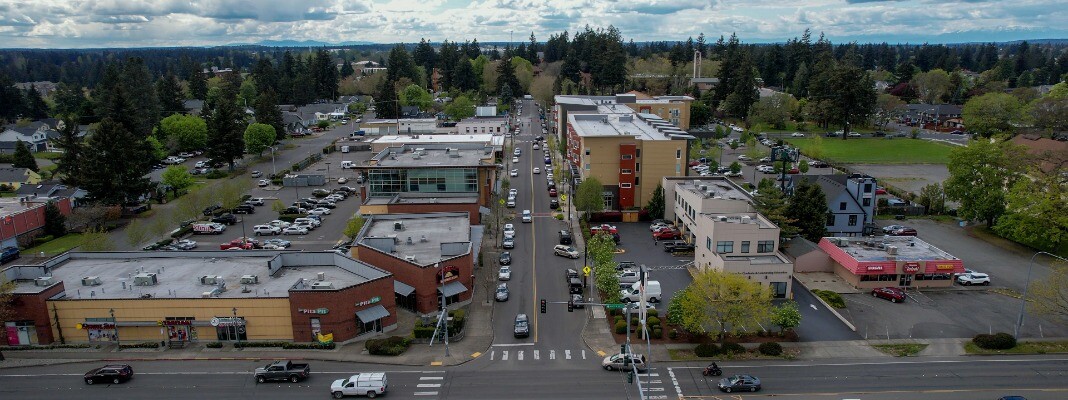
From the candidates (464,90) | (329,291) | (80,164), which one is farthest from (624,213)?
(464,90)

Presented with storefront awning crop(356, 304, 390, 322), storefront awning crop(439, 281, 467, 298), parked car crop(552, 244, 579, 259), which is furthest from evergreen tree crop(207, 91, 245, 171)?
storefront awning crop(356, 304, 390, 322)

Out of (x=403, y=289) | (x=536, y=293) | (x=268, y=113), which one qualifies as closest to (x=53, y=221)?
(x=403, y=289)

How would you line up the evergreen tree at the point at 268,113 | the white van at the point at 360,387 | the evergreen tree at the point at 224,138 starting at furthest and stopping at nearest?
the evergreen tree at the point at 268,113, the evergreen tree at the point at 224,138, the white van at the point at 360,387

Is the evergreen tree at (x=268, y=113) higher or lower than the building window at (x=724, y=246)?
higher

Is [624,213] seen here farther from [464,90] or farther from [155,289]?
[464,90]

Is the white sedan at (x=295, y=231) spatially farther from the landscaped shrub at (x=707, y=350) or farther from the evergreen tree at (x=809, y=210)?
the evergreen tree at (x=809, y=210)

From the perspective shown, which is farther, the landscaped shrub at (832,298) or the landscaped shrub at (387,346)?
the landscaped shrub at (832,298)

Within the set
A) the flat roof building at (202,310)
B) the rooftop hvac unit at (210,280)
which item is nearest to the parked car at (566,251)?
the flat roof building at (202,310)

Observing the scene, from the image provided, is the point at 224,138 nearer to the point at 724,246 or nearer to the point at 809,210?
the point at 724,246
